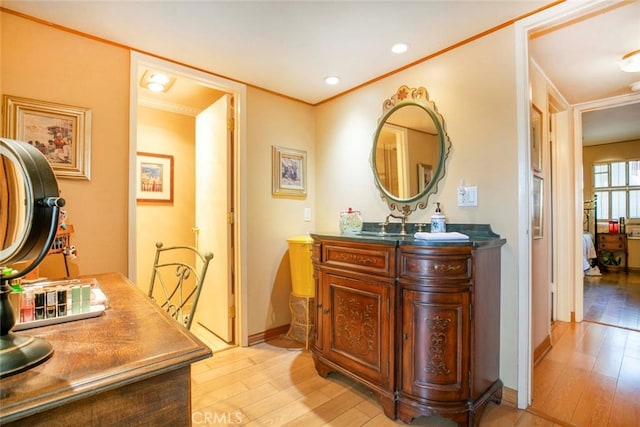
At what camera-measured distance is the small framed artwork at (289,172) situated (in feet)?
9.36

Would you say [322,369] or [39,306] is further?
[322,369]

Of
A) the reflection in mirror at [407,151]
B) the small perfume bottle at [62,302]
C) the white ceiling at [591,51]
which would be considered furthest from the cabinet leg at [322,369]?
the white ceiling at [591,51]

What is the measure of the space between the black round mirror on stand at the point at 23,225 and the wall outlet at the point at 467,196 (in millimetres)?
2020

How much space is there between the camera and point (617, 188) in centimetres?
574

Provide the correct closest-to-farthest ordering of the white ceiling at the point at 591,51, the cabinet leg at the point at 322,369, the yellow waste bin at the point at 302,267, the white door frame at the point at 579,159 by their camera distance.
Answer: the white ceiling at the point at 591,51 → the cabinet leg at the point at 322,369 → the yellow waste bin at the point at 302,267 → the white door frame at the point at 579,159

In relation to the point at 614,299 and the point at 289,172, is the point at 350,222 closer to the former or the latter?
the point at 289,172

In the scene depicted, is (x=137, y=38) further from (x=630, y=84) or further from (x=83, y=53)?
(x=630, y=84)

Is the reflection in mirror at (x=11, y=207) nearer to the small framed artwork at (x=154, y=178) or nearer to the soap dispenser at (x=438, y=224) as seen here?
the soap dispenser at (x=438, y=224)

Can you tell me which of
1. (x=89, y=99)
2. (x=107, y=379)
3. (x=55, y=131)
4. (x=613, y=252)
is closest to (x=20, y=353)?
(x=107, y=379)

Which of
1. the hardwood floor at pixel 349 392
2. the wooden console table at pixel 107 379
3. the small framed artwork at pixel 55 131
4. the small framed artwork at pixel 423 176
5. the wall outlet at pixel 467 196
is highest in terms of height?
the small framed artwork at pixel 55 131

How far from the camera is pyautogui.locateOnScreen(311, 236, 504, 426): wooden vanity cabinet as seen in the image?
1.57 m

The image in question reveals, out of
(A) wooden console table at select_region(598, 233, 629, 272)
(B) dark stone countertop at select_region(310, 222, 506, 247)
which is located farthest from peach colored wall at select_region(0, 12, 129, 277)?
(A) wooden console table at select_region(598, 233, 629, 272)

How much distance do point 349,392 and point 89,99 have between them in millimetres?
2484

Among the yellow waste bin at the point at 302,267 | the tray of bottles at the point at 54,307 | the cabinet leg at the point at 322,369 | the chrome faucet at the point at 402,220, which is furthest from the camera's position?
the yellow waste bin at the point at 302,267
